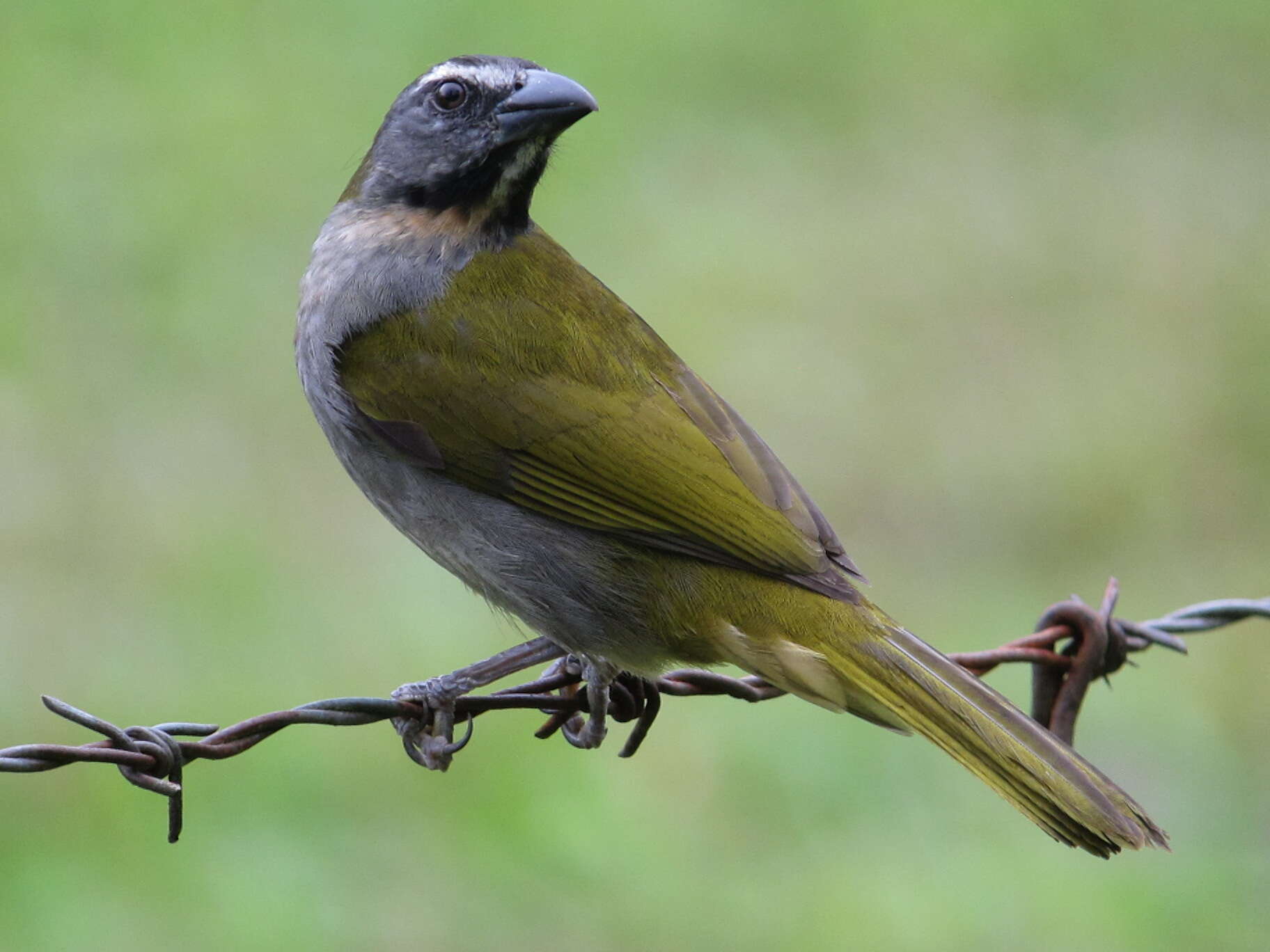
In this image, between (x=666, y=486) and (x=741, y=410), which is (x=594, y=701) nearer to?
(x=666, y=486)

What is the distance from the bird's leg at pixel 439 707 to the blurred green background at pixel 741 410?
1.45 metres

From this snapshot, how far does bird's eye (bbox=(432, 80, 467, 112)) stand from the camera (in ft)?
17.1

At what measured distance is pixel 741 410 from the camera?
29.8 feet

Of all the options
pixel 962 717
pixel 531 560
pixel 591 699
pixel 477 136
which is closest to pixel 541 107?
pixel 477 136

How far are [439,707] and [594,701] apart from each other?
1.55 feet

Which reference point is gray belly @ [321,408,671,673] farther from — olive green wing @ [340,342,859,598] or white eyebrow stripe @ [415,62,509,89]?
white eyebrow stripe @ [415,62,509,89]

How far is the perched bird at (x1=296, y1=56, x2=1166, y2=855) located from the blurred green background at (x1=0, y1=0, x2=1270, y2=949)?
1.72m

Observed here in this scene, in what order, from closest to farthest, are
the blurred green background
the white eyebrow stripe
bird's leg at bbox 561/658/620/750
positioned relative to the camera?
bird's leg at bbox 561/658/620/750 < the white eyebrow stripe < the blurred green background

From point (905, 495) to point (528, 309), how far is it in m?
4.21

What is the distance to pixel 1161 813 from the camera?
682 centimetres

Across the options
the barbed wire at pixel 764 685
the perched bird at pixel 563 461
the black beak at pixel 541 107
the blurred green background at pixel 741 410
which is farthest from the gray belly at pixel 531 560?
the blurred green background at pixel 741 410

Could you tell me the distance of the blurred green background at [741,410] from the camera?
630cm

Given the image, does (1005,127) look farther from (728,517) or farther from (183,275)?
(728,517)

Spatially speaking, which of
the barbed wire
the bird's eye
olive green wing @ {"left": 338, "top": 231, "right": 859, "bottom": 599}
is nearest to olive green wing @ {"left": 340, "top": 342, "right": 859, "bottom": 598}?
olive green wing @ {"left": 338, "top": 231, "right": 859, "bottom": 599}
